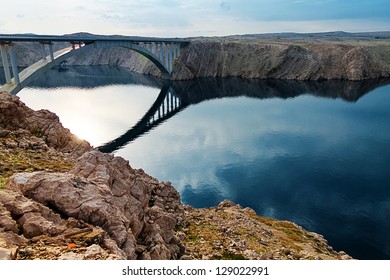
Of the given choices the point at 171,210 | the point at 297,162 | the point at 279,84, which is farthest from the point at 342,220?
the point at 279,84

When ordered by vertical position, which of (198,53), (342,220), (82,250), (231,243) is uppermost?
(198,53)

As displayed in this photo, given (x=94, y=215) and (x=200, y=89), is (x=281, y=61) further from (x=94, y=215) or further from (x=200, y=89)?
(x=94, y=215)

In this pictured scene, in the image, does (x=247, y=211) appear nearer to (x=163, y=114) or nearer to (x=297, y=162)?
(x=297, y=162)

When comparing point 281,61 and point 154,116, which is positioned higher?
point 281,61

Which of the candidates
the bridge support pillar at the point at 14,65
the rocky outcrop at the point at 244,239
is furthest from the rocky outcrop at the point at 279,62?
the rocky outcrop at the point at 244,239

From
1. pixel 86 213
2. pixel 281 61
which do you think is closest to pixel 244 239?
pixel 86 213

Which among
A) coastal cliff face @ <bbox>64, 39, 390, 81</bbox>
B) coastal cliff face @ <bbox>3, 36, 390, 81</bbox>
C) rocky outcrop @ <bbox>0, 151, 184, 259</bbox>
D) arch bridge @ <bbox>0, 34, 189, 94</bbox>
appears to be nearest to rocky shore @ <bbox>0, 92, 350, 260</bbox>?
rocky outcrop @ <bbox>0, 151, 184, 259</bbox>

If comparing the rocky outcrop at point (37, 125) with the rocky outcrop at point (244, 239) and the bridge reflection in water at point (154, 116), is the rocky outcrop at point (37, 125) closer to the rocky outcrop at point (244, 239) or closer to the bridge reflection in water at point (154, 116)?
the rocky outcrop at point (244, 239)
